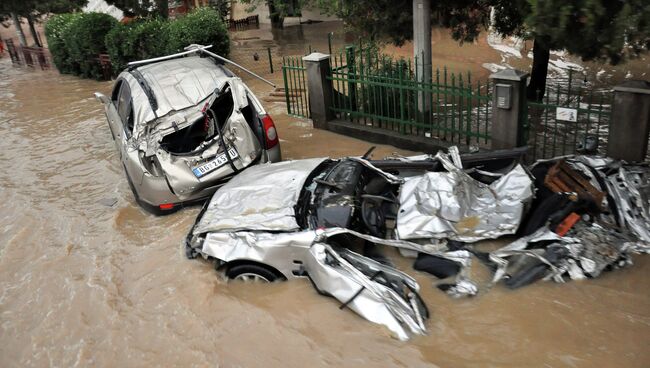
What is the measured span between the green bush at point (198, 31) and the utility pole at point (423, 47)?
24.8ft

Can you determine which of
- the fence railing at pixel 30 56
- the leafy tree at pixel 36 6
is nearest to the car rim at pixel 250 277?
the fence railing at pixel 30 56

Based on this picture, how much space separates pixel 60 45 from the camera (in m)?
18.2

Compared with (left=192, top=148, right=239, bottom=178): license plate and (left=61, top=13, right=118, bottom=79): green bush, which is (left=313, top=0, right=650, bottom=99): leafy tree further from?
(left=61, top=13, right=118, bottom=79): green bush

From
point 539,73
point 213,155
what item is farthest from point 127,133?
point 539,73

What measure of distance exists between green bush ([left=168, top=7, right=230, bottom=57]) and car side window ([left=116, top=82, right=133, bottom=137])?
664 cm

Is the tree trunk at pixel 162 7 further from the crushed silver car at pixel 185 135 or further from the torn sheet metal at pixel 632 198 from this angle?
the torn sheet metal at pixel 632 198

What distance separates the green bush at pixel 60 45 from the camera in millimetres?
18089

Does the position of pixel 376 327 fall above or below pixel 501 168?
below

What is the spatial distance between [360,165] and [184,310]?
7.33 ft

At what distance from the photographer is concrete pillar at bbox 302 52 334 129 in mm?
8750

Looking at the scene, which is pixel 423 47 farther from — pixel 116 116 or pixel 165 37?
pixel 165 37

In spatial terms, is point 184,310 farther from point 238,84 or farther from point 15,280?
point 238,84

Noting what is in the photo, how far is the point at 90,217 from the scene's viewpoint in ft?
22.5

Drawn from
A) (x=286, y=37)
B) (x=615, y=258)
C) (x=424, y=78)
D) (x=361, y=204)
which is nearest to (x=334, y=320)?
(x=361, y=204)
